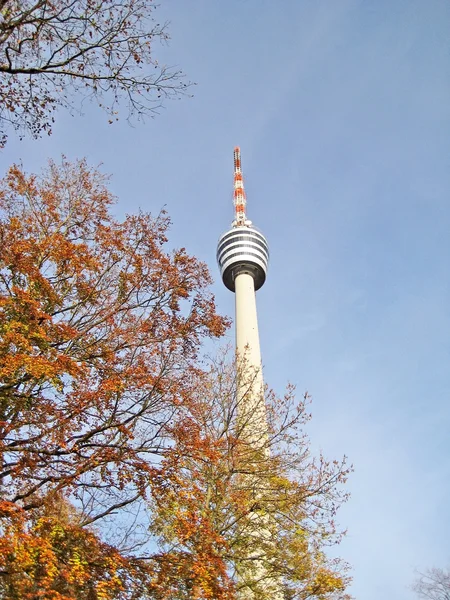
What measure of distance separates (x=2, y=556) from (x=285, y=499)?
7.80 meters

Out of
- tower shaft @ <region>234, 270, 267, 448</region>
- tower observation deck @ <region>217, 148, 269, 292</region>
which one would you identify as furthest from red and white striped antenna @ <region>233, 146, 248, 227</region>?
tower shaft @ <region>234, 270, 267, 448</region>

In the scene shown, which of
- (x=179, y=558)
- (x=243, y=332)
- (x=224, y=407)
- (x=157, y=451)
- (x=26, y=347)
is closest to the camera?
(x=26, y=347)

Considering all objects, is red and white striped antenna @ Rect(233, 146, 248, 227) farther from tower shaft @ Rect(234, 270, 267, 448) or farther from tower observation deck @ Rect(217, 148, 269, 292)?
tower shaft @ Rect(234, 270, 267, 448)

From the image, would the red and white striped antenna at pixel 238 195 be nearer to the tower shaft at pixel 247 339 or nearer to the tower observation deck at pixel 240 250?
the tower observation deck at pixel 240 250

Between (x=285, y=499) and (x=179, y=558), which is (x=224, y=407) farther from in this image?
(x=179, y=558)

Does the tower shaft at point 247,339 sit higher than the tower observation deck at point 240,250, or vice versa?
the tower observation deck at point 240,250

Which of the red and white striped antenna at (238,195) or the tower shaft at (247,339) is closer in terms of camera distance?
the tower shaft at (247,339)

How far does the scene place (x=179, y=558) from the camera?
29.5ft

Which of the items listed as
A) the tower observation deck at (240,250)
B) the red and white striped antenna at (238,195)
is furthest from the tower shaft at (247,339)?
the red and white striped antenna at (238,195)

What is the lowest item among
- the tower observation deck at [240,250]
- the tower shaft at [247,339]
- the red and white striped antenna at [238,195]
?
the tower shaft at [247,339]

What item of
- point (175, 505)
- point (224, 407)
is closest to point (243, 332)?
point (224, 407)

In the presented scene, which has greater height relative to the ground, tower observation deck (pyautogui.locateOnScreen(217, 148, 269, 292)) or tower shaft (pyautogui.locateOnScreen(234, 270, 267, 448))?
tower observation deck (pyautogui.locateOnScreen(217, 148, 269, 292))

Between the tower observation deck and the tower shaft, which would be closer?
the tower shaft

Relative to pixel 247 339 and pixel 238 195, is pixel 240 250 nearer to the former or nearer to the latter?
pixel 238 195
